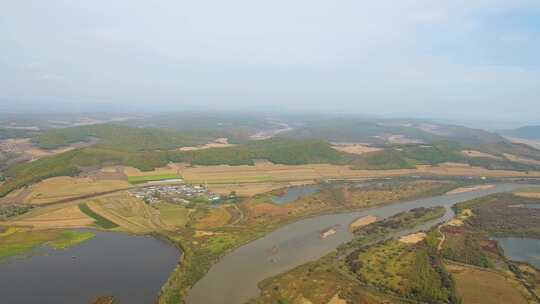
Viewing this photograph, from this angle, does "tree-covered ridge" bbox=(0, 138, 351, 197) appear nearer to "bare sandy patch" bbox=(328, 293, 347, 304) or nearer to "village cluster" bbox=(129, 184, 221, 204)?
"village cluster" bbox=(129, 184, 221, 204)

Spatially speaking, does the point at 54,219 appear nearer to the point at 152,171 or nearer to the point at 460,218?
the point at 152,171

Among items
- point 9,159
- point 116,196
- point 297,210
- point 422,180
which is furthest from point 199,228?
point 9,159

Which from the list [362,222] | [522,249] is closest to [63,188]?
[362,222]

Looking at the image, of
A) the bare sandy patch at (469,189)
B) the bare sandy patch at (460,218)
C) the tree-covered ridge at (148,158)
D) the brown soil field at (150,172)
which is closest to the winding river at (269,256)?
the bare sandy patch at (460,218)

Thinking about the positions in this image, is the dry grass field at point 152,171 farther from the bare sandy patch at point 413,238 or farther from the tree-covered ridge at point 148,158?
the bare sandy patch at point 413,238

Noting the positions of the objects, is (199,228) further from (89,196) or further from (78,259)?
(89,196)

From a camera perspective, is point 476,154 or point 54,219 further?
point 476,154
